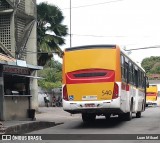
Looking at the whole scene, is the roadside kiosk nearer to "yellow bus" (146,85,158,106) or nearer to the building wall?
the building wall

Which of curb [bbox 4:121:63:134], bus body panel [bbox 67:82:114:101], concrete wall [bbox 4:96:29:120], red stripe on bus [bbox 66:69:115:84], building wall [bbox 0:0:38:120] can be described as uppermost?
building wall [bbox 0:0:38:120]

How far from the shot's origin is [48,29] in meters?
35.2

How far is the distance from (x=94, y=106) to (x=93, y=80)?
41.7 inches

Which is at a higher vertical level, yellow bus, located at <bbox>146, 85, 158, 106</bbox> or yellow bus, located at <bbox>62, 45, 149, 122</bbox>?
yellow bus, located at <bbox>62, 45, 149, 122</bbox>

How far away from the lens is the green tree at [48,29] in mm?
34469

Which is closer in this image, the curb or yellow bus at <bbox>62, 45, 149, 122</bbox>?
the curb

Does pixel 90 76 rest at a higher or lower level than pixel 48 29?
lower

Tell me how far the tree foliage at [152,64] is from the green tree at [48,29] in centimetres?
7717

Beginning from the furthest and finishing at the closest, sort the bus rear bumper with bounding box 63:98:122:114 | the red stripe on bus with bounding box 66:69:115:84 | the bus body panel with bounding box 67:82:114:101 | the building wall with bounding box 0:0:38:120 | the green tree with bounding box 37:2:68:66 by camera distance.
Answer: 1. the green tree with bounding box 37:2:68:66
2. the building wall with bounding box 0:0:38:120
3. the red stripe on bus with bounding box 66:69:115:84
4. the bus body panel with bounding box 67:82:114:101
5. the bus rear bumper with bounding box 63:98:122:114

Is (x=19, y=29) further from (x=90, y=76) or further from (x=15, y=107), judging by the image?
(x=90, y=76)

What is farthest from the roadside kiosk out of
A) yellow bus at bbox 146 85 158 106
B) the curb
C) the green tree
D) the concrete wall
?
yellow bus at bbox 146 85 158 106

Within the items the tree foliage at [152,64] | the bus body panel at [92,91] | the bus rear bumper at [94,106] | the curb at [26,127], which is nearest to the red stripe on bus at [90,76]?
the bus body panel at [92,91]

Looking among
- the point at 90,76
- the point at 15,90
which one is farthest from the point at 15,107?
the point at 90,76

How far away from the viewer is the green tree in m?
34.5
